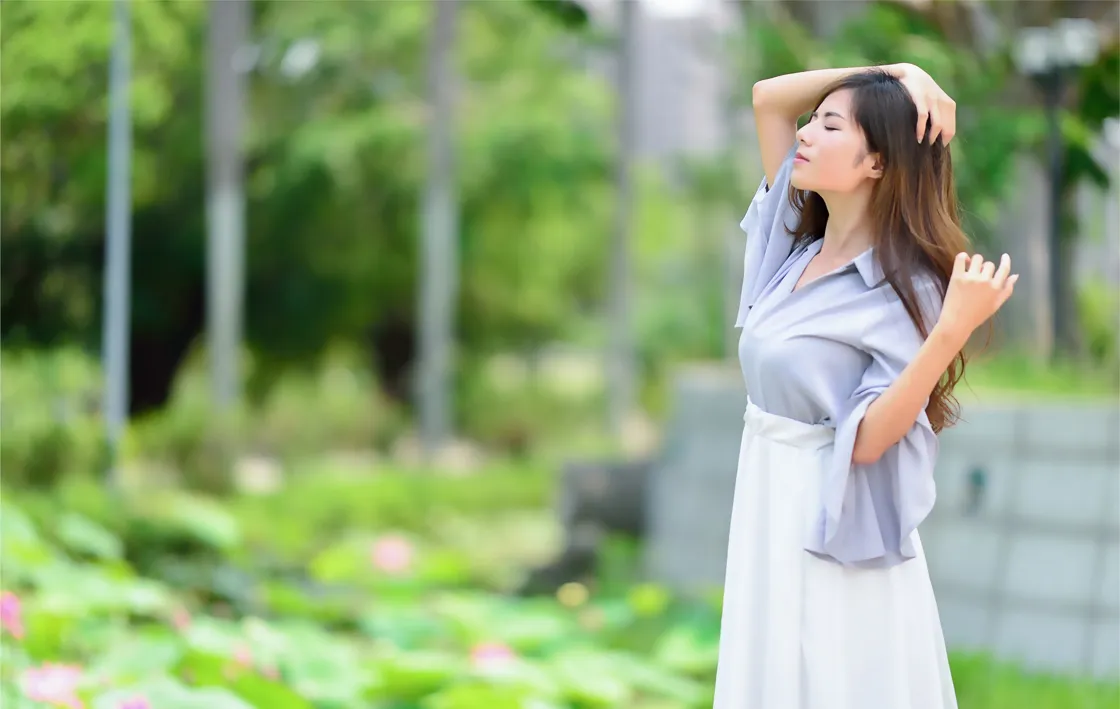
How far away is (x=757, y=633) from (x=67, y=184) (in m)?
10.5

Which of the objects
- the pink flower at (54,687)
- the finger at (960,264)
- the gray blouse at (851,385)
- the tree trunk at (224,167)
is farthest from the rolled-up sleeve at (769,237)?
the tree trunk at (224,167)

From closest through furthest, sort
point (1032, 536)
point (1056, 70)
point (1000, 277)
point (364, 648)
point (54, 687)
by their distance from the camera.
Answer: point (1000, 277)
point (54, 687)
point (1032, 536)
point (364, 648)
point (1056, 70)

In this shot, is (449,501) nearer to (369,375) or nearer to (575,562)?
(575,562)

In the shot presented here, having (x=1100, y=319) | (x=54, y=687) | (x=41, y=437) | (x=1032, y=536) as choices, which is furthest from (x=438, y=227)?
(x=54, y=687)

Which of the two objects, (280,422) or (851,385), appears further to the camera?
(280,422)

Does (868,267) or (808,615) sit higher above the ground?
(868,267)

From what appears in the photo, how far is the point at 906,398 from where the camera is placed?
2.06 meters

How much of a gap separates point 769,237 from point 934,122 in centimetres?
34

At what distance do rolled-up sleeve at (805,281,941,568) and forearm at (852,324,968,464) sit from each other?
2 cm

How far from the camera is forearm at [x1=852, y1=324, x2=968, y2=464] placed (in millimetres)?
2018

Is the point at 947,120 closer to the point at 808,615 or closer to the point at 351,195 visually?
the point at 808,615

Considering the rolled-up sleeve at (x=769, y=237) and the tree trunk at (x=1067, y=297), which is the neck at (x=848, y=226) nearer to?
the rolled-up sleeve at (x=769, y=237)

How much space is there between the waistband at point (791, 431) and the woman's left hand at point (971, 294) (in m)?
0.28

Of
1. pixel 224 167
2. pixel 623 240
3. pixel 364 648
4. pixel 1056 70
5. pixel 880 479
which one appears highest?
pixel 1056 70
